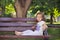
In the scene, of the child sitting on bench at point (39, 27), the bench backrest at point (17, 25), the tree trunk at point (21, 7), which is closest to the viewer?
the child sitting on bench at point (39, 27)

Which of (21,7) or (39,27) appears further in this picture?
(21,7)

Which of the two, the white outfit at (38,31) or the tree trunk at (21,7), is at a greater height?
the tree trunk at (21,7)

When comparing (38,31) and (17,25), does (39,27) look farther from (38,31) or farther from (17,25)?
(17,25)

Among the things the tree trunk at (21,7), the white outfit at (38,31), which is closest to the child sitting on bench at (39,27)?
the white outfit at (38,31)

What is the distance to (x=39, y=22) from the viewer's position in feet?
20.9

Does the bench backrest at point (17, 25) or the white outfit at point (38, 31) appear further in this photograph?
the bench backrest at point (17, 25)

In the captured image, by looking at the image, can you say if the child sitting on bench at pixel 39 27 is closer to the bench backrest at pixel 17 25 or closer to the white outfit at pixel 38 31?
the white outfit at pixel 38 31

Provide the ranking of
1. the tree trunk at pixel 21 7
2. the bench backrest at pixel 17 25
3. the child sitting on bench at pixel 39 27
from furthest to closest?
the tree trunk at pixel 21 7 < the bench backrest at pixel 17 25 < the child sitting on bench at pixel 39 27

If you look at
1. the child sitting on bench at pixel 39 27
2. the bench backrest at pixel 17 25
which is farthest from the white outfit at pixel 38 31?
the bench backrest at pixel 17 25

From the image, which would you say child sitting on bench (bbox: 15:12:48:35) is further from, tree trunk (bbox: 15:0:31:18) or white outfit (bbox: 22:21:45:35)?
tree trunk (bbox: 15:0:31:18)

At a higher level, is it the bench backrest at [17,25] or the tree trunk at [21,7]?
the tree trunk at [21,7]

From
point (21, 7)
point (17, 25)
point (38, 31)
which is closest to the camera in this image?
point (38, 31)

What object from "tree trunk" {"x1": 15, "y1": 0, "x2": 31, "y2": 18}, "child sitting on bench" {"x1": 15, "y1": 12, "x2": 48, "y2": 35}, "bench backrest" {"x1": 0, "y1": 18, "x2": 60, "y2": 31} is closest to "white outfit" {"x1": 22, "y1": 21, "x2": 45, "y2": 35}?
"child sitting on bench" {"x1": 15, "y1": 12, "x2": 48, "y2": 35}

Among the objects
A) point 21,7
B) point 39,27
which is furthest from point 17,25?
point 21,7
